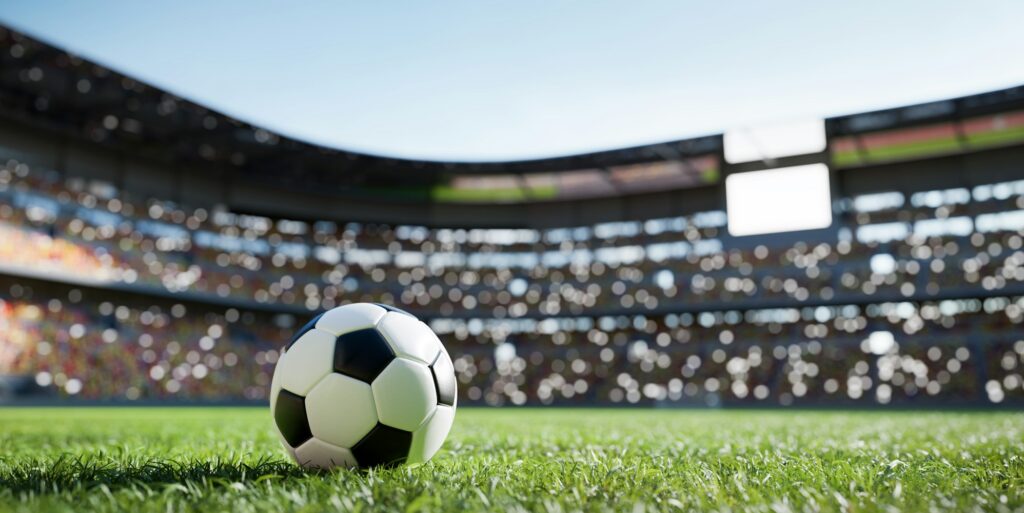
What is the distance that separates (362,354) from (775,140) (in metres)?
31.2

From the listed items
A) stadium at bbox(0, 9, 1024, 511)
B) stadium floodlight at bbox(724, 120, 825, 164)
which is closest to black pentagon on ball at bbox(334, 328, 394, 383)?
stadium at bbox(0, 9, 1024, 511)

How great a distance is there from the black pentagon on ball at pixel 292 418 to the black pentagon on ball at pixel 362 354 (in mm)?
299

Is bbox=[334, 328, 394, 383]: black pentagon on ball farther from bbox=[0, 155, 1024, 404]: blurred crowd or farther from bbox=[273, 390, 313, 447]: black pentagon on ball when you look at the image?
bbox=[0, 155, 1024, 404]: blurred crowd

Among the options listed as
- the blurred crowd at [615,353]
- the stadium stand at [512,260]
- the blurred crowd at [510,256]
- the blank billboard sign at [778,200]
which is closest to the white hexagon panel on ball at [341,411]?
the stadium stand at [512,260]

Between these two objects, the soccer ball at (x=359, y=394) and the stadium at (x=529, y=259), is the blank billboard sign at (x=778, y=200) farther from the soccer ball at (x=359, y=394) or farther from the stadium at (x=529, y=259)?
the soccer ball at (x=359, y=394)

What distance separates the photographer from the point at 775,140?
32156 millimetres

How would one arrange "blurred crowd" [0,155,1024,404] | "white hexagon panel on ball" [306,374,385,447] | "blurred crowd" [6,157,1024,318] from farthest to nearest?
"blurred crowd" [6,157,1024,318] → "blurred crowd" [0,155,1024,404] → "white hexagon panel on ball" [306,374,385,447]

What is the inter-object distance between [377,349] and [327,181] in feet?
119

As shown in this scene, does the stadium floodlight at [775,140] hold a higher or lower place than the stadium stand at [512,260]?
higher

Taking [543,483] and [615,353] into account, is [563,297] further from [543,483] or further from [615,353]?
[543,483]

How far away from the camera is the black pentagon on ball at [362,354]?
3.99 m

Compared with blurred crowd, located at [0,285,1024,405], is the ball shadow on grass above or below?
above

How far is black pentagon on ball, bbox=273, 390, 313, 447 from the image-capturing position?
13.1 feet

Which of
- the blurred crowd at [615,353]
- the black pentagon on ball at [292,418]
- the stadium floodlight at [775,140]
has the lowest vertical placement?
the blurred crowd at [615,353]
